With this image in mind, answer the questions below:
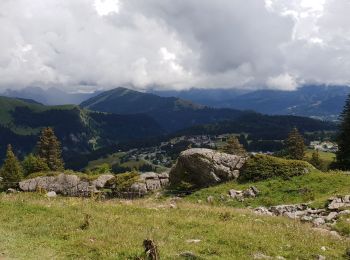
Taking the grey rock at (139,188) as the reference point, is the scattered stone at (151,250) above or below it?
above

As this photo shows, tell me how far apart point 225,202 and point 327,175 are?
10272 millimetres

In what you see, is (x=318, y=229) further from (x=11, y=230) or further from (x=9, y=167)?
(x=9, y=167)

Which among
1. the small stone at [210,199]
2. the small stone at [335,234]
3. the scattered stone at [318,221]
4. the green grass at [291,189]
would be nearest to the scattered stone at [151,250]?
the small stone at [335,234]

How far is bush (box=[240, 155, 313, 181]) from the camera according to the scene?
41.0m

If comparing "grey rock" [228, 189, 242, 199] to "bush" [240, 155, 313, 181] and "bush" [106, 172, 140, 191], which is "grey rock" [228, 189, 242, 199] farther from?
"bush" [106, 172, 140, 191]

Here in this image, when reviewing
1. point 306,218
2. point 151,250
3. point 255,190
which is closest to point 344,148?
point 255,190

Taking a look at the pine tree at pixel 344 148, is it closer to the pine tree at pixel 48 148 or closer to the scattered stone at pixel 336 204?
the scattered stone at pixel 336 204

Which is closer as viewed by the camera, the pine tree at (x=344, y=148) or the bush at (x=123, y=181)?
the bush at (x=123, y=181)

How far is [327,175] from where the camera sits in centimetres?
3894

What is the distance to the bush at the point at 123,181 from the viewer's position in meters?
47.1

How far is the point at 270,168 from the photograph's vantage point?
42.1 metres

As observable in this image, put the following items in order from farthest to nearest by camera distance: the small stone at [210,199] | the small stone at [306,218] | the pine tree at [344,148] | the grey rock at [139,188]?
the pine tree at [344,148], the grey rock at [139,188], the small stone at [210,199], the small stone at [306,218]

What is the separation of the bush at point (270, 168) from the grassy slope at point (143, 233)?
15.1 m

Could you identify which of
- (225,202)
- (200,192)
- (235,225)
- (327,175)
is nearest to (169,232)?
(235,225)
